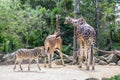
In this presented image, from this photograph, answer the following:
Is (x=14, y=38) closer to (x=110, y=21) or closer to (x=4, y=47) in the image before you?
(x=4, y=47)

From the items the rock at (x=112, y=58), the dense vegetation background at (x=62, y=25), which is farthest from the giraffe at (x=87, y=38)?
the dense vegetation background at (x=62, y=25)

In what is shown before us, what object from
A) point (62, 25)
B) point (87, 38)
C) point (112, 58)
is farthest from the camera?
point (62, 25)

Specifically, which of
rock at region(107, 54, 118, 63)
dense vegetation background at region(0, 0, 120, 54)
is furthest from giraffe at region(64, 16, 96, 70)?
dense vegetation background at region(0, 0, 120, 54)

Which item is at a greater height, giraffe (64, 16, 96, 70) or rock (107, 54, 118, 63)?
giraffe (64, 16, 96, 70)

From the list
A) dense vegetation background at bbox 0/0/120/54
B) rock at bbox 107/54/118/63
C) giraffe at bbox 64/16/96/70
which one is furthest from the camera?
dense vegetation background at bbox 0/0/120/54

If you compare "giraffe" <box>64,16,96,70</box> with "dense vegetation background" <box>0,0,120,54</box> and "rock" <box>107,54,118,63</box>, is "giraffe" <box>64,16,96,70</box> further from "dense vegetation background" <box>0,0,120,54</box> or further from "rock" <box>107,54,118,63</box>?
"dense vegetation background" <box>0,0,120,54</box>

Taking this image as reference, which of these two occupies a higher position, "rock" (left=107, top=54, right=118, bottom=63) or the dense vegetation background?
the dense vegetation background

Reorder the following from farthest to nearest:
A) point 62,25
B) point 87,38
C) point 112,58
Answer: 1. point 62,25
2. point 112,58
3. point 87,38

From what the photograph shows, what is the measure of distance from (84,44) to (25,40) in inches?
318

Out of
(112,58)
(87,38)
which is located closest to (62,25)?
(112,58)

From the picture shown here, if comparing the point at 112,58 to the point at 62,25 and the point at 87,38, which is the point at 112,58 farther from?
the point at 62,25

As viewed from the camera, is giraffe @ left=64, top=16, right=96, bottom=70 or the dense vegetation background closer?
giraffe @ left=64, top=16, right=96, bottom=70

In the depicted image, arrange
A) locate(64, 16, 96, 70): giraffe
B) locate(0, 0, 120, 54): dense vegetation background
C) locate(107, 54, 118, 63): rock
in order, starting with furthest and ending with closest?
1. locate(0, 0, 120, 54): dense vegetation background
2. locate(107, 54, 118, 63): rock
3. locate(64, 16, 96, 70): giraffe

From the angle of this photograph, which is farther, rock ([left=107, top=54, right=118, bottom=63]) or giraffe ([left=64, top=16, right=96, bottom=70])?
rock ([left=107, top=54, right=118, bottom=63])
